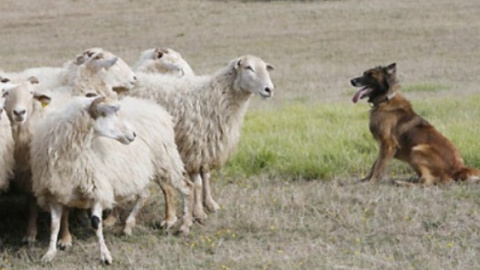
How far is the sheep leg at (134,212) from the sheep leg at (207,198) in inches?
28.1

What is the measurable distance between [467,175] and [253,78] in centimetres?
277

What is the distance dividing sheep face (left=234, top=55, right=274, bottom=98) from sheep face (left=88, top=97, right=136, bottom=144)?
2.18m

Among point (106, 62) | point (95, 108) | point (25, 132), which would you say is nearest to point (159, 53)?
point (106, 62)

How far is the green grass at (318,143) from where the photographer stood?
10.9 m

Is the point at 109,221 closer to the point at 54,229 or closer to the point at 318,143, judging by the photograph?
the point at 54,229

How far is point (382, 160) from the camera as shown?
10.0 meters

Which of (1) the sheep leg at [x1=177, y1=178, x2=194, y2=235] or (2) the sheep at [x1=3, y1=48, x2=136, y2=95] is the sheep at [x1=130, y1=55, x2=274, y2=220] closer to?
(1) the sheep leg at [x1=177, y1=178, x2=194, y2=235]

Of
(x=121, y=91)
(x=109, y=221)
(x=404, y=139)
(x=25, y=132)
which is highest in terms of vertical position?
(x=121, y=91)

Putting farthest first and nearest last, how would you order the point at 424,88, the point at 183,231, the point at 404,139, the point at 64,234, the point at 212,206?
the point at 424,88 < the point at 404,139 < the point at 212,206 < the point at 183,231 < the point at 64,234

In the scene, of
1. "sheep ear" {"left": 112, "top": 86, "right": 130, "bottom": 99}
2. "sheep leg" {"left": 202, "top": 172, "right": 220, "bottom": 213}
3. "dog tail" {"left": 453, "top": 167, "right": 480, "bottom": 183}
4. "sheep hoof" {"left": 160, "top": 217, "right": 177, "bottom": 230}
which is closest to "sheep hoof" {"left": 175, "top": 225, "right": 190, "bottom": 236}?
"sheep hoof" {"left": 160, "top": 217, "right": 177, "bottom": 230}

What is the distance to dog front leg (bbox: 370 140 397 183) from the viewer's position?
32.9ft

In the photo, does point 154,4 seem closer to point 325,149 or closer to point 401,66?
point 401,66

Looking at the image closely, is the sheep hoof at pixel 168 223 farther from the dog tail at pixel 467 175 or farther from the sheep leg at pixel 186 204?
the dog tail at pixel 467 175

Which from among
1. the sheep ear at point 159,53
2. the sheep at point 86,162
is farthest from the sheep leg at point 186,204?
the sheep ear at point 159,53
